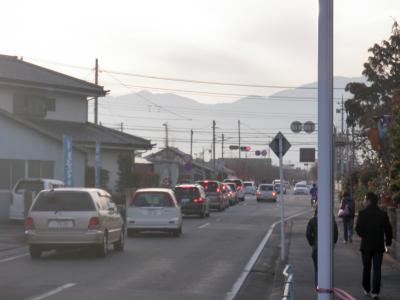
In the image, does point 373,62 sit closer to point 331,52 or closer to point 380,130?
point 380,130

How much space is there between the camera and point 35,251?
1942cm

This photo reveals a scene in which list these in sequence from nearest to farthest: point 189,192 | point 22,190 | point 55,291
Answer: point 55,291, point 22,190, point 189,192

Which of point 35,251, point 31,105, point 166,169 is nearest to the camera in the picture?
point 35,251

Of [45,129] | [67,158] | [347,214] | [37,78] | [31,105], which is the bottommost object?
[347,214]

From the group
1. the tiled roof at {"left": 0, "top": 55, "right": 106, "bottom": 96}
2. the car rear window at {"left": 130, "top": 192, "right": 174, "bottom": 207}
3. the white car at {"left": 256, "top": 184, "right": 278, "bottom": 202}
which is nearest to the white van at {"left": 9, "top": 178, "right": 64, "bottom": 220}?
the car rear window at {"left": 130, "top": 192, "right": 174, "bottom": 207}

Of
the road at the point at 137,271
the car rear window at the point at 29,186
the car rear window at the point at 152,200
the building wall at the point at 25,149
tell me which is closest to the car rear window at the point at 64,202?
the road at the point at 137,271

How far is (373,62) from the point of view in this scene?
132 feet

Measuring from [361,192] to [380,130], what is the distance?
26.5 feet

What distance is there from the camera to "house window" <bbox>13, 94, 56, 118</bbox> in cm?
4372

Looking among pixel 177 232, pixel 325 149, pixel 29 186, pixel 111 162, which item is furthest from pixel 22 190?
pixel 325 149

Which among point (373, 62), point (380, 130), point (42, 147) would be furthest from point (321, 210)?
point (373, 62)

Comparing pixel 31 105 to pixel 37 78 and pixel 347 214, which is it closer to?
pixel 37 78

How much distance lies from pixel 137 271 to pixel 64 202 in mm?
3365

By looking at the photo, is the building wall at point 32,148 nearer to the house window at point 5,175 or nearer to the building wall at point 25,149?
the building wall at point 25,149
